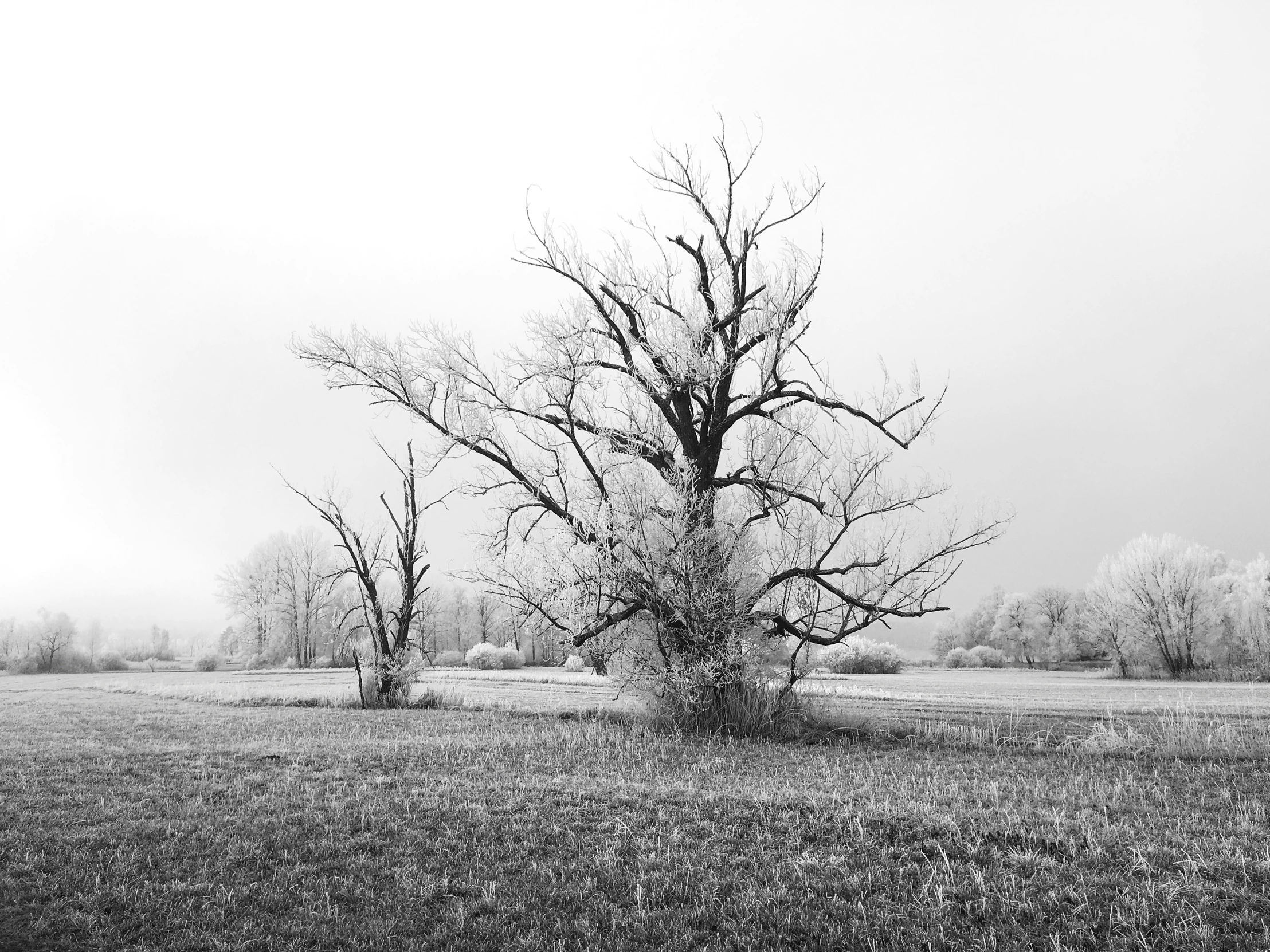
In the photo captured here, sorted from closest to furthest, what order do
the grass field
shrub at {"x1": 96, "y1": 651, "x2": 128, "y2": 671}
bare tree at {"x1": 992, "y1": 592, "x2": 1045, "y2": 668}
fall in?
the grass field < shrub at {"x1": 96, "y1": 651, "x2": 128, "y2": 671} < bare tree at {"x1": 992, "y1": 592, "x2": 1045, "y2": 668}

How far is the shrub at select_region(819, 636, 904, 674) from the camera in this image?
173ft

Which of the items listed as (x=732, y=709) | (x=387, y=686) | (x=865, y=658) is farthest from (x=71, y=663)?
(x=732, y=709)

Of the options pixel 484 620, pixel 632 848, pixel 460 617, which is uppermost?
pixel 632 848

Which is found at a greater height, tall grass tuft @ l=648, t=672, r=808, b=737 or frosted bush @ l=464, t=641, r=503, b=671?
tall grass tuft @ l=648, t=672, r=808, b=737

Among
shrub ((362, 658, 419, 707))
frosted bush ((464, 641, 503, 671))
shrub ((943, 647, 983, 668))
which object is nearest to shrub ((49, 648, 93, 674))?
frosted bush ((464, 641, 503, 671))

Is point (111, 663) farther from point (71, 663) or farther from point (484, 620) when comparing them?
point (484, 620)

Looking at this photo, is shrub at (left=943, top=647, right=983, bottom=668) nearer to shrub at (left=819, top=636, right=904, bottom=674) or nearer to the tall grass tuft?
shrub at (left=819, top=636, right=904, bottom=674)

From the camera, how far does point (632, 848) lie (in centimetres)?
704

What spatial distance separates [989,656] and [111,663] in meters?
77.8

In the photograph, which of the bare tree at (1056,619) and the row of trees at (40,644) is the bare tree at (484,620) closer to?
the row of trees at (40,644)

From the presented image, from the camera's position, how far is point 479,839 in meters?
7.31

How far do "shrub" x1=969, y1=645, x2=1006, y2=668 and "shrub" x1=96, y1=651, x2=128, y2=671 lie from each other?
74577mm

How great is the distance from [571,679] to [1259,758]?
32.2 metres

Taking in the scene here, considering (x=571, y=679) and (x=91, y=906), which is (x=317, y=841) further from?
(x=571, y=679)
